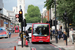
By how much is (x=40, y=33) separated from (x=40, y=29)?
0.57m

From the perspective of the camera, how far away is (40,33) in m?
23.2

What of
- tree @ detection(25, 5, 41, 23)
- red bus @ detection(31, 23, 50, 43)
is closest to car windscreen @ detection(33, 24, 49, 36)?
red bus @ detection(31, 23, 50, 43)

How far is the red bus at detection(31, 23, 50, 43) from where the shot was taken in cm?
2292

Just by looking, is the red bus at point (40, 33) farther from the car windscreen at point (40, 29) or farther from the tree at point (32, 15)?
the tree at point (32, 15)

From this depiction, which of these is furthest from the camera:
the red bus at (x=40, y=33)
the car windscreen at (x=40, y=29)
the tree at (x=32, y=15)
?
the tree at (x=32, y=15)

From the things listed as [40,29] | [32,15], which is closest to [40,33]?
[40,29]

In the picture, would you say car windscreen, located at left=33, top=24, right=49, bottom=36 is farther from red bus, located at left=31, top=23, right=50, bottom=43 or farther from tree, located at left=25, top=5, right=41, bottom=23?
tree, located at left=25, top=5, right=41, bottom=23

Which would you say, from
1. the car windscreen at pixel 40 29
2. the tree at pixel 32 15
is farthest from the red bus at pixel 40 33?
the tree at pixel 32 15

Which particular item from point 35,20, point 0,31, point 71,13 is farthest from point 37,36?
point 35,20

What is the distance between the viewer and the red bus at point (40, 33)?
22922 millimetres

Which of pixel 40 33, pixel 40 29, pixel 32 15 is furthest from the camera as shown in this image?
pixel 32 15

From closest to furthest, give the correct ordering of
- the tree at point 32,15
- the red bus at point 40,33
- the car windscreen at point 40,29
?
the red bus at point 40,33 → the car windscreen at point 40,29 → the tree at point 32,15

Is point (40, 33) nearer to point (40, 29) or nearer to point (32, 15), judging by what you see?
point (40, 29)

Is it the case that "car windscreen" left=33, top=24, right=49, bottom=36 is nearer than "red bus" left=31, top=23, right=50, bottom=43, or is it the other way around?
"red bus" left=31, top=23, right=50, bottom=43
